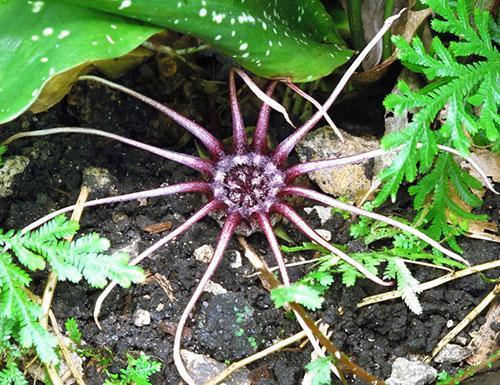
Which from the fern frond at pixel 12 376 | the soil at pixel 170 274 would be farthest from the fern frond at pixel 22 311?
the soil at pixel 170 274

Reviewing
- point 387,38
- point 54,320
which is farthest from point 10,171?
point 387,38

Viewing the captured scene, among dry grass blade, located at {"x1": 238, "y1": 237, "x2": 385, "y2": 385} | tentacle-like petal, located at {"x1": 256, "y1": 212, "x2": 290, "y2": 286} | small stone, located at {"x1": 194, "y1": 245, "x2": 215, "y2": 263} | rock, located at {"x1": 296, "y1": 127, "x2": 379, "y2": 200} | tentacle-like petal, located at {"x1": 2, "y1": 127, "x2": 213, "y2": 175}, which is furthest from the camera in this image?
rock, located at {"x1": 296, "y1": 127, "x2": 379, "y2": 200}

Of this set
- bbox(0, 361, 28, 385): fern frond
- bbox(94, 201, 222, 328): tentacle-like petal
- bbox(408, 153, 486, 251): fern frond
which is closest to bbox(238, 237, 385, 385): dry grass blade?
bbox(94, 201, 222, 328): tentacle-like petal

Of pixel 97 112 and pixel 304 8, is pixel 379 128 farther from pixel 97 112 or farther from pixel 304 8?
pixel 97 112

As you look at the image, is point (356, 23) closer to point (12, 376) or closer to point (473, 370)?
point (473, 370)

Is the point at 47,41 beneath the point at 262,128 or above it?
above

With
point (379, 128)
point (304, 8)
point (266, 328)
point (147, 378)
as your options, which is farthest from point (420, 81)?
point (147, 378)

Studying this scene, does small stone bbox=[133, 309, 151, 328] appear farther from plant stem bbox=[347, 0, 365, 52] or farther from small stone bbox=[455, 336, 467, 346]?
plant stem bbox=[347, 0, 365, 52]
